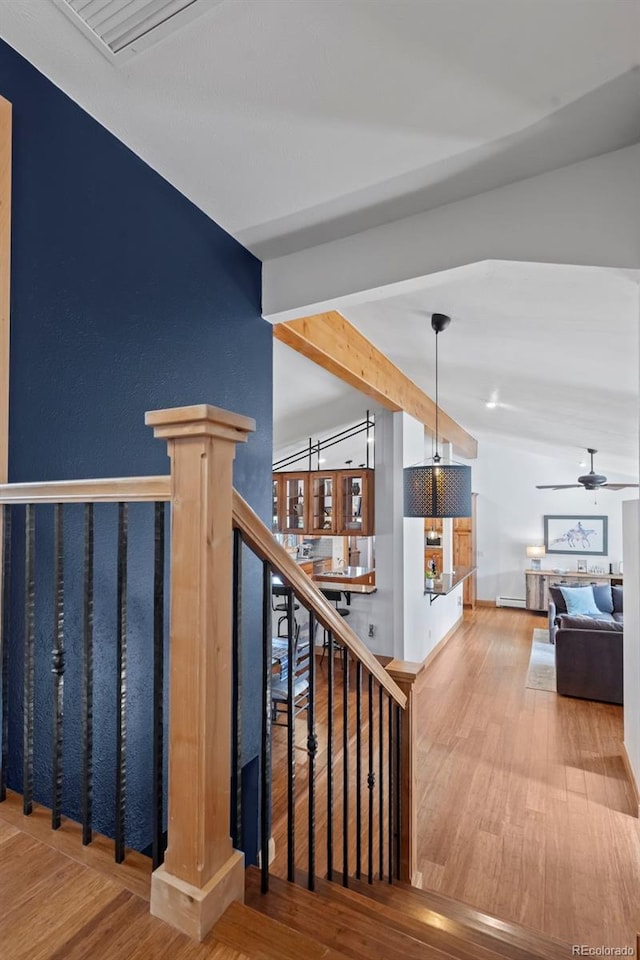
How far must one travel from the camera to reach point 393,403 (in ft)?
15.1

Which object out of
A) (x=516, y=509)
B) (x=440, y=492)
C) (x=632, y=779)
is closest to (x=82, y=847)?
(x=440, y=492)

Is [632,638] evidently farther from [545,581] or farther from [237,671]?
[545,581]

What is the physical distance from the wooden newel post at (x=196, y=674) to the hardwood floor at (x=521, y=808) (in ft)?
6.76

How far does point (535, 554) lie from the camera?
30.6 ft

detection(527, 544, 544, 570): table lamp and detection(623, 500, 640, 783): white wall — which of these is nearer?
detection(623, 500, 640, 783): white wall

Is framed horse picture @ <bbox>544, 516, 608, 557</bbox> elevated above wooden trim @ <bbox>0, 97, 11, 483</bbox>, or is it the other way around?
wooden trim @ <bbox>0, 97, 11, 483</bbox>

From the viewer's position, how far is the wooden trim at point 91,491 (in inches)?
40.9

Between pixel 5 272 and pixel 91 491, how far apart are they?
770mm

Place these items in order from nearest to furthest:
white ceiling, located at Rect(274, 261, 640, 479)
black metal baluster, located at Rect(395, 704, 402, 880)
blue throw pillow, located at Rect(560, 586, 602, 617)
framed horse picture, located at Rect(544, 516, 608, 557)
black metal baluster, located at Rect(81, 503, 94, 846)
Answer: black metal baluster, located at Rect(81, 503, 94, 846) → white ceiling, located at Rect(274, 261, 640, 479) → black metal baluster, located at Rect(395, 704, 402, 880) → blue throw pillow, located at Rect(560, 586, 602, 617) → framed horse picture, located at Rect(544, 516, 608, 557)

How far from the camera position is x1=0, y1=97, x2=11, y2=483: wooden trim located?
1376mm

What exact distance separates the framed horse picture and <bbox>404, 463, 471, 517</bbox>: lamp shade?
675cm

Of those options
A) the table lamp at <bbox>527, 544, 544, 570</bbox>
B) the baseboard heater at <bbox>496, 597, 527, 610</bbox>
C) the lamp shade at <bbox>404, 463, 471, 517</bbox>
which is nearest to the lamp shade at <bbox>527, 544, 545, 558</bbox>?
→ the table lamp at <bbox>527, 544, 544, 570</bbox>

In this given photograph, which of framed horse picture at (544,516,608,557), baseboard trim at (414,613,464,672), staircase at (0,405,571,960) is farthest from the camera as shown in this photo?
framed horse picture at (544,516,608,557)

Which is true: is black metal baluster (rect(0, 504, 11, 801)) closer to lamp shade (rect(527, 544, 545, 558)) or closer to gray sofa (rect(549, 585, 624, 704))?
gray sofa (rect(549, 585, 624, 704))
